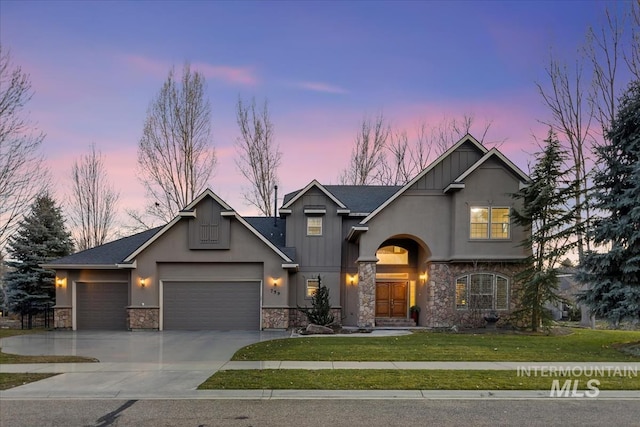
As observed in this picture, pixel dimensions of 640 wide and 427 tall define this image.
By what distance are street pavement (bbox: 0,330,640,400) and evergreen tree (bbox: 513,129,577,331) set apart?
Answer: 22.7 ft

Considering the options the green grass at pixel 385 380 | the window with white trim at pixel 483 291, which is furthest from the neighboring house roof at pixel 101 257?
the window with white trim at pixel 483 291

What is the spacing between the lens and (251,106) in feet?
98.8

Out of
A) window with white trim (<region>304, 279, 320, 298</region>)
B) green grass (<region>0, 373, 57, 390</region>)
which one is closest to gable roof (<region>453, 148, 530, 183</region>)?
window with white trim (<region>304, 279, 320, 298</region>)

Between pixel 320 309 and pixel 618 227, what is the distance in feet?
36.6

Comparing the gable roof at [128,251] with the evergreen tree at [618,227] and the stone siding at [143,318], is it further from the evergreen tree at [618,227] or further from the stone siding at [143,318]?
the evergreen tree at [618,227]

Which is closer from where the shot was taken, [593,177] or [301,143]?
[593,177]

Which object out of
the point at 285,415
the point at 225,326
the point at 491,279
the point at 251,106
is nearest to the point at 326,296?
the point at 225,326

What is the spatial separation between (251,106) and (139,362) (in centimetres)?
2328

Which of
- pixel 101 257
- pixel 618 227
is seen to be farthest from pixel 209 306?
pixel 618 227

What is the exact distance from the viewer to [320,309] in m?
17.7

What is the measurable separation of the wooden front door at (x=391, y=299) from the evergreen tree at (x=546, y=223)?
5557 mm

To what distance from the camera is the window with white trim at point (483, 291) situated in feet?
58.2

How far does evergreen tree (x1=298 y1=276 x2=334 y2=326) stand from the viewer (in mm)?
17594

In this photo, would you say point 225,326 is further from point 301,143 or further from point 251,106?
point 251,106
